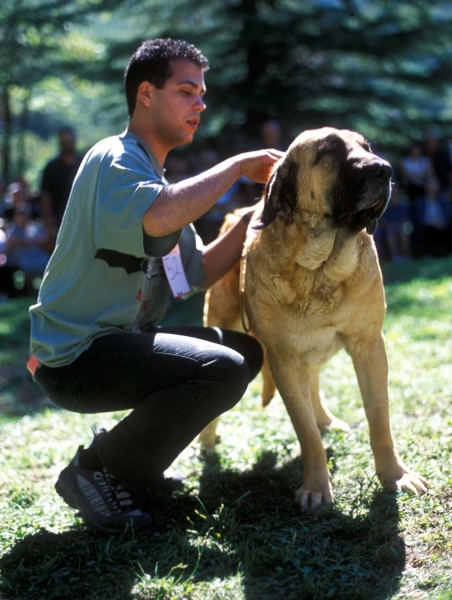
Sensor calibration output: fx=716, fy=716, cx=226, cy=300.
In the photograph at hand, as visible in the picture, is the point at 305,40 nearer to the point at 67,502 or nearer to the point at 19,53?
the point at 19,53

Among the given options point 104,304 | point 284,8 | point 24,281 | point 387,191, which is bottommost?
point 24,281

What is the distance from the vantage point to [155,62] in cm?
315

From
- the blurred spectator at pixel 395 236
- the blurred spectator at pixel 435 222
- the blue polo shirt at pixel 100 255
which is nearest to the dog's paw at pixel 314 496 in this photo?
the blue polo shirt at pixel 100 255

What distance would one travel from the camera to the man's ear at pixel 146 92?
315 cm

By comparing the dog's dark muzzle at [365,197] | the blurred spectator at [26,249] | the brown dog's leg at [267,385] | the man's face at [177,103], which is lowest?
the blurred spectator at [26,249]

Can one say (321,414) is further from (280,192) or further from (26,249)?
(26,249)

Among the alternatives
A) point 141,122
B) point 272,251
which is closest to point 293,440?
point 272,251

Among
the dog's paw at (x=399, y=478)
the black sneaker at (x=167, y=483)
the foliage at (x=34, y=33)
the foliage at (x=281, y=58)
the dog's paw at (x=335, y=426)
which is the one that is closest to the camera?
the dog's paw at (x=399, y=478)

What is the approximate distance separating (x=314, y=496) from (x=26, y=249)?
8.26 m

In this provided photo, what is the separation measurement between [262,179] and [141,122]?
0.60 m

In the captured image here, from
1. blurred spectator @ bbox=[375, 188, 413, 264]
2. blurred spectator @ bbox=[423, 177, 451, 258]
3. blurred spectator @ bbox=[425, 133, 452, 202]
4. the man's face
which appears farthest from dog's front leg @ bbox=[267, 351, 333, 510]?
blurred spectator @ bbox=[425, 133, 452, 202]

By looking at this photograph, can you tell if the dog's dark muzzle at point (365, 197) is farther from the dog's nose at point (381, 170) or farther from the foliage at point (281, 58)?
the foliage at point (281, 58)

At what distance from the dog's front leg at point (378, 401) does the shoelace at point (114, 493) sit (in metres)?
1.09

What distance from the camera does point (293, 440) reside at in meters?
3.77
